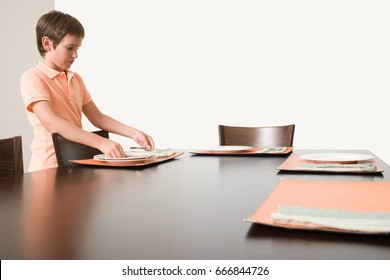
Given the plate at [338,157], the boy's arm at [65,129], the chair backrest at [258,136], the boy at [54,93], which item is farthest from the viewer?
the chair backrest at [258,136]

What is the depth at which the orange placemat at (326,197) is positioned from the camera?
617mm

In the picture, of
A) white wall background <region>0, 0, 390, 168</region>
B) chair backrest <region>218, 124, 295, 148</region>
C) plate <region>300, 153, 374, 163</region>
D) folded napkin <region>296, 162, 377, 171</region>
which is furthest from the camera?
white wall background <region>0, 0, 390, 168</region>

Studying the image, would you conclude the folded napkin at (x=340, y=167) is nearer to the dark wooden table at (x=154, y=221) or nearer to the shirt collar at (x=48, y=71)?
the dark wooden table at (x=154, y=221)

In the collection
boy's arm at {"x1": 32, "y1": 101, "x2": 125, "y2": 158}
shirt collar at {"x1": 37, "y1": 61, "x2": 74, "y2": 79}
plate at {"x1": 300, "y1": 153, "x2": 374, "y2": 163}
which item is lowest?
plate at {"x1": 300, "y1": 153, "x2": 374, "y2": 163}

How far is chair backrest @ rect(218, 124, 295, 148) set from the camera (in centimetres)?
219

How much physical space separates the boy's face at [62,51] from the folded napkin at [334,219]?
1518 mm

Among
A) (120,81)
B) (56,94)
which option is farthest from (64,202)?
(120,81)

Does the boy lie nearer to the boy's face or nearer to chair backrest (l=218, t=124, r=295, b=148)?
the boy's face

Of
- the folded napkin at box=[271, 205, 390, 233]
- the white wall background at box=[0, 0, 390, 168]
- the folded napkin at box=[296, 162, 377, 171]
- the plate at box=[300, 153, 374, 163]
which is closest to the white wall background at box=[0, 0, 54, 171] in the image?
the white wall background at box=[0, 0, 390, 168]

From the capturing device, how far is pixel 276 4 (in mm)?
3416

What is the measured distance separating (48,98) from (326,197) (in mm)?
1337

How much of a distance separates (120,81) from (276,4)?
4.92 feet

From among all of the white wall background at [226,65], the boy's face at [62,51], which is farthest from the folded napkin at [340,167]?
the white wall background at [226,65]

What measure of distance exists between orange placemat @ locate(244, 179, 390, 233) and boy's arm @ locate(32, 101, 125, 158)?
717 millimetres
